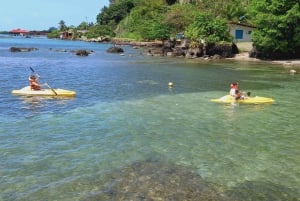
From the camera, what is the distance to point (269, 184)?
1346cm

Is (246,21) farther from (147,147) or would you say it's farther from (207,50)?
(147,147)

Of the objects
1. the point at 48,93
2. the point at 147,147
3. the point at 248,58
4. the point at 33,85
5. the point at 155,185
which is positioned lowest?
the point at 155,185

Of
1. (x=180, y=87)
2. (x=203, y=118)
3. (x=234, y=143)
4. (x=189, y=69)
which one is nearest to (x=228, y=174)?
(x=234, y=143)

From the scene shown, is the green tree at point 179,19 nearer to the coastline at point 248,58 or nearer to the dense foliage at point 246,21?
the dense foliage at point 246,21

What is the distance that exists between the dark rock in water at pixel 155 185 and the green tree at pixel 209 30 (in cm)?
5499

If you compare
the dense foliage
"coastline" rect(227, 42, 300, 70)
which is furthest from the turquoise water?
the dense foliage

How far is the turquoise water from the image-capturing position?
1288 centimetres

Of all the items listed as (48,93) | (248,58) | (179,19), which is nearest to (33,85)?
(48,93)

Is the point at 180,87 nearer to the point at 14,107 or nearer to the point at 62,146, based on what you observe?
the point at 14,107

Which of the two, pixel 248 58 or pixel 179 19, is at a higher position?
pixel 179 19

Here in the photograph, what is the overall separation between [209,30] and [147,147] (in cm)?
5384

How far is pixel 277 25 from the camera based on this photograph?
58281mm

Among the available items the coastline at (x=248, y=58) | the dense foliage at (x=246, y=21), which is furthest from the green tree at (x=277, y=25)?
the coastline at (x=248, y=58)

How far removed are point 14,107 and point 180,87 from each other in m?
15.0
